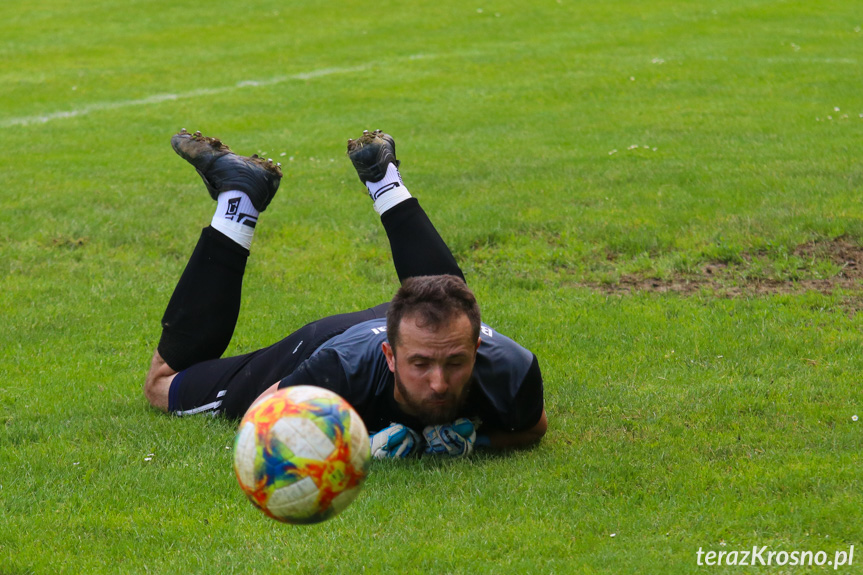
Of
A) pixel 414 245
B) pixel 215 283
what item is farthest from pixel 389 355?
pixel 215 283

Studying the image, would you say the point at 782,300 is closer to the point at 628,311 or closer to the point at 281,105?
the point at 628,311

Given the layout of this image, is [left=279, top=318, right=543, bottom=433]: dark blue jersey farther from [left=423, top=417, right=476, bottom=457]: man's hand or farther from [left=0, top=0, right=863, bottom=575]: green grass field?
[left=0, top=0, right=863, bottom=575]: green grass field

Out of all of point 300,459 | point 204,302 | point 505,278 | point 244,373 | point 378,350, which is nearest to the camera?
point 300,459

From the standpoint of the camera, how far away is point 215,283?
674cm

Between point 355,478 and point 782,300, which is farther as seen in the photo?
point 782,300

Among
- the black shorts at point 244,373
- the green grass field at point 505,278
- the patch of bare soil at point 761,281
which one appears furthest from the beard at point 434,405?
the patch of bare soil at point 761,281

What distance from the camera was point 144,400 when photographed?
6953 mm

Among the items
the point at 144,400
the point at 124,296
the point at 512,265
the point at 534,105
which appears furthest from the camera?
the point at 534,105

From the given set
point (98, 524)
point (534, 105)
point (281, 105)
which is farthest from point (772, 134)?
point (98, 524)

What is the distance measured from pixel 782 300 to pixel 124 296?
245 inches

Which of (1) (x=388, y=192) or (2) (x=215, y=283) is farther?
(1) (x=388, y=192)

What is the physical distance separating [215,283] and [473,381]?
215cm

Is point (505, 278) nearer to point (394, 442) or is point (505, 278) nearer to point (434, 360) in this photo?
point (394, 442)

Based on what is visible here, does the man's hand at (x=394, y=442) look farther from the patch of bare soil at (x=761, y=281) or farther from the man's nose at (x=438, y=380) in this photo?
the patch of bare soil at (x=761, y=281)
